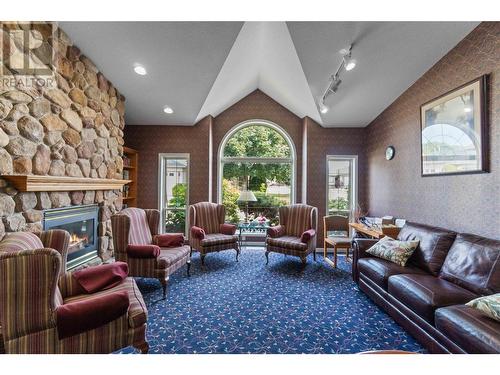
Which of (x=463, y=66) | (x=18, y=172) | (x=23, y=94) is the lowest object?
(x=18, y=172)

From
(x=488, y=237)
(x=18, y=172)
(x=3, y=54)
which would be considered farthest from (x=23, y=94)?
(x=488, y=237)

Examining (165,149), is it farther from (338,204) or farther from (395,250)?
(395,250)

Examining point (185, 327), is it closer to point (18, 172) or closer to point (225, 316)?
point (225, 316)

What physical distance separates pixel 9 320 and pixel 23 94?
2.03 meters

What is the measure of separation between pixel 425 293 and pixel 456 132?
1.89 m

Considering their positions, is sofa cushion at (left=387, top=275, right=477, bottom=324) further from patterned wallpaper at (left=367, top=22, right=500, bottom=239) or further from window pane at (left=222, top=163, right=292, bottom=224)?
window pane at (left=222, top=163, right=292, bottom=224)

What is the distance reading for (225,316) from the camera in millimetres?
2381

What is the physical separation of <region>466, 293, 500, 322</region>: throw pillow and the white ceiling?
266 centimetres

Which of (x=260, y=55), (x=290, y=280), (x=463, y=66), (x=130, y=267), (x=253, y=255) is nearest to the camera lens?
(x=463, y=66)

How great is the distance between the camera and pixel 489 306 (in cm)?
153

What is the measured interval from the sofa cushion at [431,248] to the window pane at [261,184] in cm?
282

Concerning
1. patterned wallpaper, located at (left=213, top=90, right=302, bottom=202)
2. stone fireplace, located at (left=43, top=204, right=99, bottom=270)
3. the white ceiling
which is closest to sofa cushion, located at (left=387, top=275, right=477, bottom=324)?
the white ceiling

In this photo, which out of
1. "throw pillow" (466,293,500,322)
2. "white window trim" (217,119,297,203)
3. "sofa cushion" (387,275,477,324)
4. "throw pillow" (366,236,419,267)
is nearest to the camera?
"throw pillow" (466,293,500,322)

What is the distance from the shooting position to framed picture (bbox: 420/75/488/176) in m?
2.34
